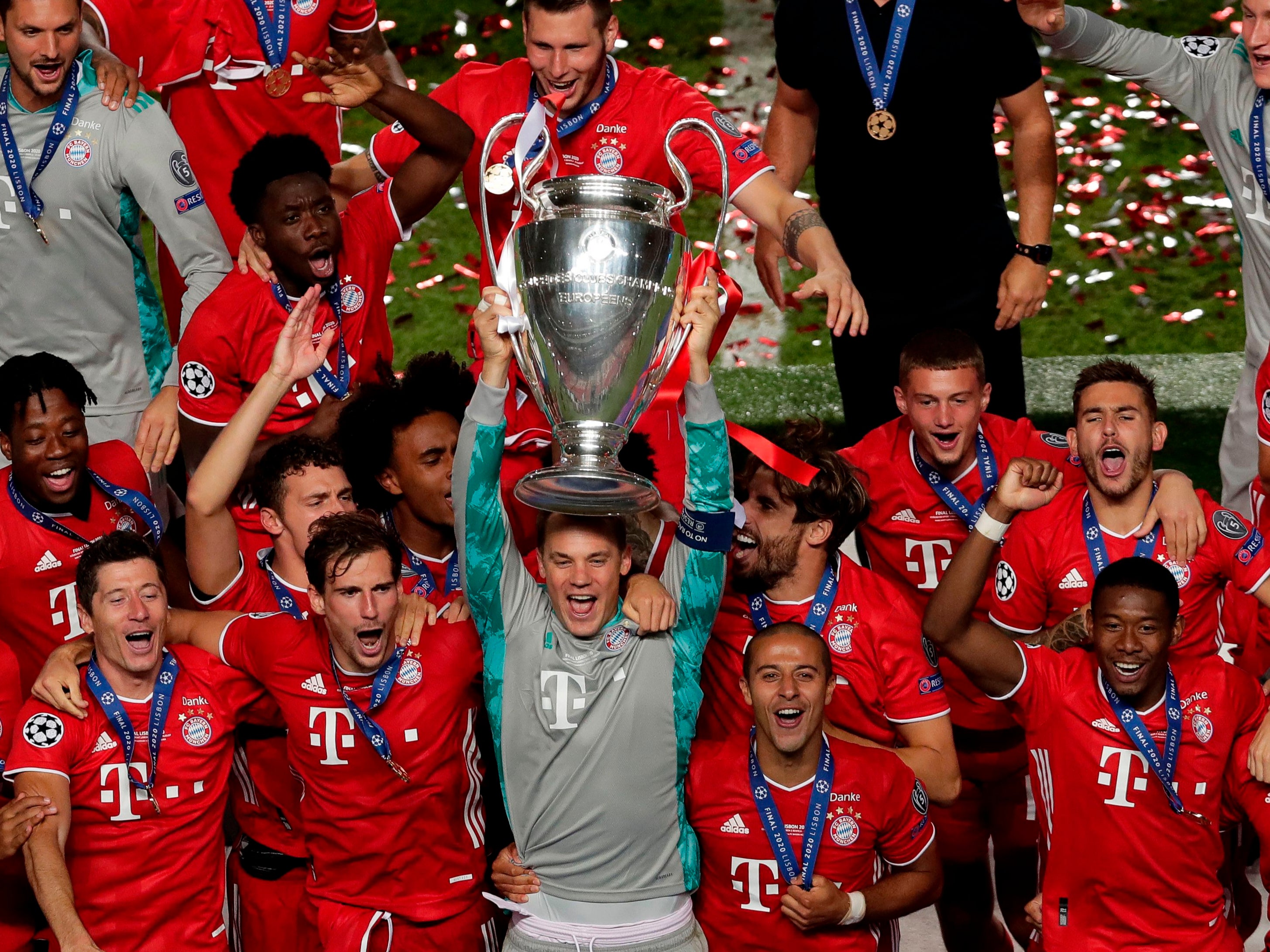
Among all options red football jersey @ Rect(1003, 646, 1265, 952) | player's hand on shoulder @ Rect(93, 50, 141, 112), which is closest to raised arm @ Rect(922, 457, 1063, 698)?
red football jersey @ Rect(1003, 646, 1265, 952)

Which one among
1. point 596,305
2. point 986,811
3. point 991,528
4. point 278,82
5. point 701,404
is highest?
point 278,82

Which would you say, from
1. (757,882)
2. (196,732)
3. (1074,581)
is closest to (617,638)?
(757,882)

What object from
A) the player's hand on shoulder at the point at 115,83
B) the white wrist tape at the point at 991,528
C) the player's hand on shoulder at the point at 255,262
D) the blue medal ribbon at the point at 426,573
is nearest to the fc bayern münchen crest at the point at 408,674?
the blue medal ribbon at the point at 426,573

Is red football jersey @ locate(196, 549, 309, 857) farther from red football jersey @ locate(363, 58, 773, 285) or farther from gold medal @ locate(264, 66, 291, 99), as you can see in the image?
gold medal @ locate(264, 66, 291, 99)

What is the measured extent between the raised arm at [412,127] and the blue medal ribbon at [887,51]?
47.1 inches

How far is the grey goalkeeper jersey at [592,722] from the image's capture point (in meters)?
4.04

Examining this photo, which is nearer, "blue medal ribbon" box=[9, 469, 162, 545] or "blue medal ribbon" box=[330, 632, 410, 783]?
"blue medal ribbon" box=[330, 632, 410, 783]

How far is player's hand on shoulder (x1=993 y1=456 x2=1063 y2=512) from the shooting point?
14.0 feet

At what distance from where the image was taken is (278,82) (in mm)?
5477

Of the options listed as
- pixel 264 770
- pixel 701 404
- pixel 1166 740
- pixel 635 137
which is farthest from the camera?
pixel 635 137

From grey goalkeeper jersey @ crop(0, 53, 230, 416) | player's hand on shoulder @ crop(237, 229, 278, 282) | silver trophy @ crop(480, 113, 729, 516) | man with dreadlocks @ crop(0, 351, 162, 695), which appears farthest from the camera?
grey goalkeeper jersey @ crop(0, 53, 230, 416)

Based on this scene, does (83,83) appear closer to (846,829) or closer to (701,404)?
(701,404)

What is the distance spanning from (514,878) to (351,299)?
5.82 feet

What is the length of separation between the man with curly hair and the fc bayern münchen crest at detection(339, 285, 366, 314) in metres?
1.26
